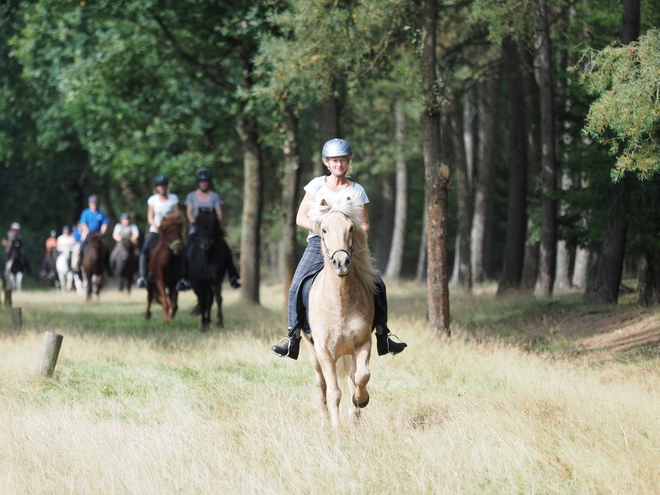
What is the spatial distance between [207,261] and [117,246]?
48.2 feet

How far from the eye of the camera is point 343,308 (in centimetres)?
820

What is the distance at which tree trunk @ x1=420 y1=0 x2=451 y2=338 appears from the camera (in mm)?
14023

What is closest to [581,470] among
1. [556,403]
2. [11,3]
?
[556,403]

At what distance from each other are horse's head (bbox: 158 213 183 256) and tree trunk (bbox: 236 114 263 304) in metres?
5.94

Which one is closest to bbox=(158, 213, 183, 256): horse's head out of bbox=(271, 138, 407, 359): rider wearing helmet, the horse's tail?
bbox=(271, 138, 407, 359): rider wearing helmet

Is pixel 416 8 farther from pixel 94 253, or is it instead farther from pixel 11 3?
pixel 94 253

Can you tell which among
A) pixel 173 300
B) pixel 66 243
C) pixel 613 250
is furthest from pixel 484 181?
pixel 66 243

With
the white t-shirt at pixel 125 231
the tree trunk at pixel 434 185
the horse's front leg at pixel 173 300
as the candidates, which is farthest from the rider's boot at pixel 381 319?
the white t-shirt at pixel 125 231

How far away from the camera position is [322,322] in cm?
831

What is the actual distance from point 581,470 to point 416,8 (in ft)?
35.7

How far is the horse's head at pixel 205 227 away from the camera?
17.3m

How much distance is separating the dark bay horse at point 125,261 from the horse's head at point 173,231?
13.3 m

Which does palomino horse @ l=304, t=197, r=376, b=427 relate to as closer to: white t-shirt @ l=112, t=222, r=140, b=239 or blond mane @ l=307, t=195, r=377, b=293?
blond mane @ l=307, t=195, r=377, b=293

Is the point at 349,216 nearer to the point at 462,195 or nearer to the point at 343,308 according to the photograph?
the point at 343,308
